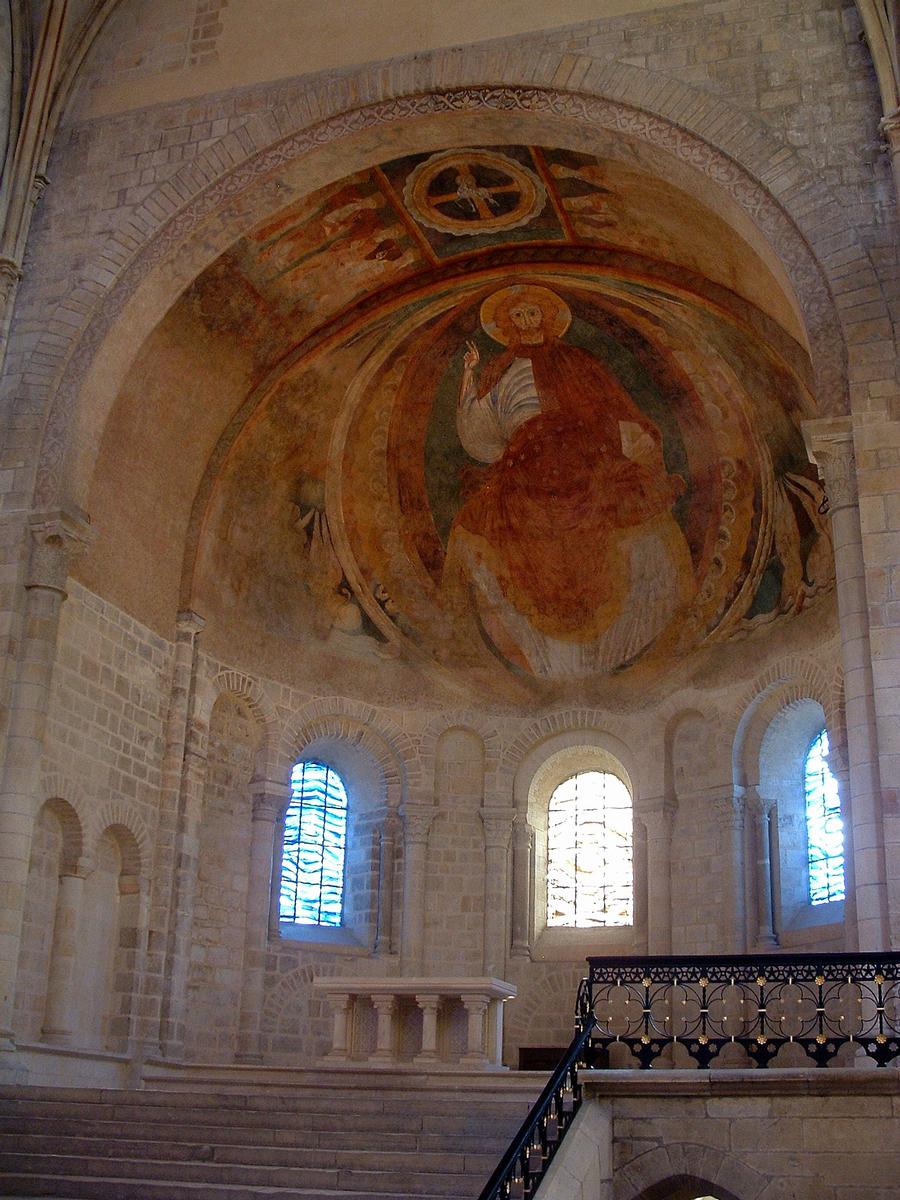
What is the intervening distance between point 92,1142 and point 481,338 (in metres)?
10.9

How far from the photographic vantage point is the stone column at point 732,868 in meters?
16.2

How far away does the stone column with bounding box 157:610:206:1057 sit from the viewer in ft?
49.5

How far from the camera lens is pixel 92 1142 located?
1038cm

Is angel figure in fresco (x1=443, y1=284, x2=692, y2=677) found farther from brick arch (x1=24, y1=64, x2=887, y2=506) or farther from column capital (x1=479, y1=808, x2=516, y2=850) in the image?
brick arch (x1=24, y1=64, x2=887, y2=506)

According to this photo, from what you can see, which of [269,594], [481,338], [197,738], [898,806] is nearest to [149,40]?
[481,338]

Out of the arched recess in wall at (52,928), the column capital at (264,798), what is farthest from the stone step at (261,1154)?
the column capital at (264,798)

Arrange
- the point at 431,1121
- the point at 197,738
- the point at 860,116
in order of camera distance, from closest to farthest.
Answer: the point at 431,1121 → the point at 860,116 → the point at 197,738

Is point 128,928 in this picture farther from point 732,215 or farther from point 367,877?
point 732,215

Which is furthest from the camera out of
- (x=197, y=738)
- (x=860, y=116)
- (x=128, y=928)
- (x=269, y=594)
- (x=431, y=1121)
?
(x=269, y=594)

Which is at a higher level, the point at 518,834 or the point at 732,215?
the point at 732,215

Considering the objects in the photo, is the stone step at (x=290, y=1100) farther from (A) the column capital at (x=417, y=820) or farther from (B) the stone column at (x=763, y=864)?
(A) the column capital at (x=417, y=820)

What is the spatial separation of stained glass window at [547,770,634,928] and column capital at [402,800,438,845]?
166cm

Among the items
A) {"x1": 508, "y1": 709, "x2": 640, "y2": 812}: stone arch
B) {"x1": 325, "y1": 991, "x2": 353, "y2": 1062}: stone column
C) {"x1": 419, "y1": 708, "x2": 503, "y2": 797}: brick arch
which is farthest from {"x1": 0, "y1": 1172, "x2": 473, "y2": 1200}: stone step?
{"x1": 508, "y1": 709, "x2": 640, "y2": 812}: stone arch

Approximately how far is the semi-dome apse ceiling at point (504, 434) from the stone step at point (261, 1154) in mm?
7286
